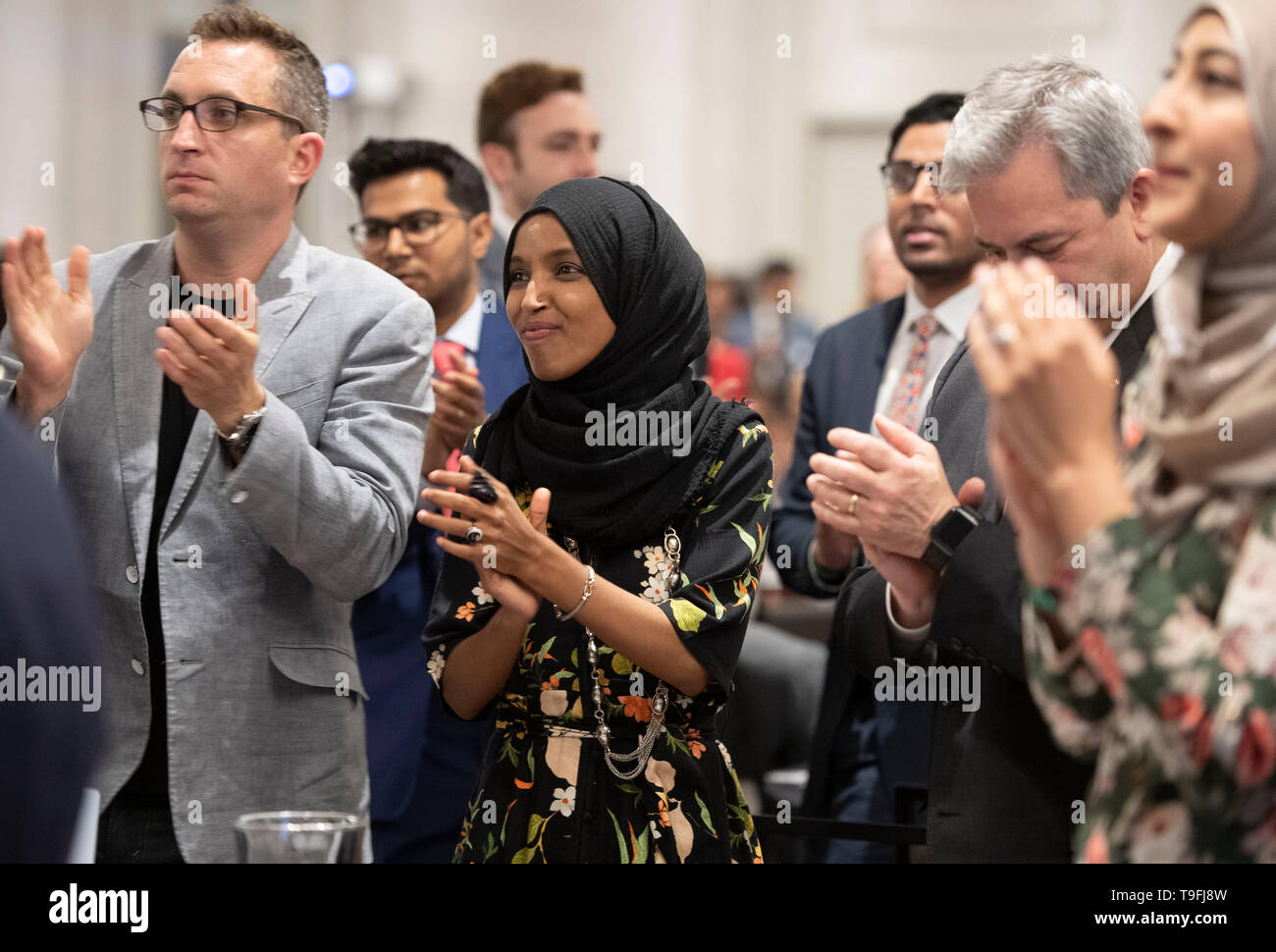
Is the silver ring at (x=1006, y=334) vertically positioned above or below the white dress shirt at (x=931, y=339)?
below

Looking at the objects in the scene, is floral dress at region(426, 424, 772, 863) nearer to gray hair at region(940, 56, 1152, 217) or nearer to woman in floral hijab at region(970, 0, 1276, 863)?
gray hair at region(940, 56, 1152, 217)

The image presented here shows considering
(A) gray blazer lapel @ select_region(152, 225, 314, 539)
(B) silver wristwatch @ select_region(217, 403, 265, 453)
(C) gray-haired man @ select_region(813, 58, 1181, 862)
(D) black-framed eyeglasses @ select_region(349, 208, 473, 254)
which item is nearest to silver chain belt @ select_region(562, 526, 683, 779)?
(C) gray-haired man @ select_region(813, 58, 1181, 862)

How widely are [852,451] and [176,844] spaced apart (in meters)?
1.10

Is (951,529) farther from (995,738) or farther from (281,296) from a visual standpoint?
(281,296)

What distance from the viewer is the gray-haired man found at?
5.87 ft

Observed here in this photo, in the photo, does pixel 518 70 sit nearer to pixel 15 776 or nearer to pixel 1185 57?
pixel 1185 57

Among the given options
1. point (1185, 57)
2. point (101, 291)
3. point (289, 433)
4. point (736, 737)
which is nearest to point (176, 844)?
point (289, 433)

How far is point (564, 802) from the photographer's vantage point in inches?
74.7

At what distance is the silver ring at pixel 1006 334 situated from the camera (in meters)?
1.27

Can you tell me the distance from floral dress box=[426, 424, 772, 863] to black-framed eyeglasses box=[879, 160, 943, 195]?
117 cm

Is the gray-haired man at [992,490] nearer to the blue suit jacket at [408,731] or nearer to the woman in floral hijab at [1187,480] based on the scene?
the woman in floral hijab at [1187,480]

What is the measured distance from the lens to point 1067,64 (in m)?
1.99

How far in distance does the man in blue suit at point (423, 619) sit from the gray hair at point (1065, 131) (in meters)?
1.00

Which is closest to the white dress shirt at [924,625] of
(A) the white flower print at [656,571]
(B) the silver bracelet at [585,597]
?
(A) the white flower print at [656,571]
